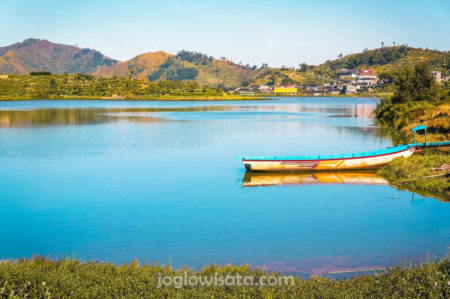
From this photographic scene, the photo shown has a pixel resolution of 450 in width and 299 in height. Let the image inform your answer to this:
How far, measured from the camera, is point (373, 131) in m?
66.8

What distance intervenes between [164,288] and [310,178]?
76.5ft

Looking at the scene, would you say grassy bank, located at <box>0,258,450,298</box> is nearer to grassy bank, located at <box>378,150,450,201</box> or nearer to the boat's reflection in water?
grassy bank, located at <box>378,150,450,201</box>

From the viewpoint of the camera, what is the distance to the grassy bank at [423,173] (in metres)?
27.3

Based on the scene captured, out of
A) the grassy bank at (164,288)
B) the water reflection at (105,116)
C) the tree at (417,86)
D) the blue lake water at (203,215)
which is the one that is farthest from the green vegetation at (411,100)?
the grassy bank at (164,288)

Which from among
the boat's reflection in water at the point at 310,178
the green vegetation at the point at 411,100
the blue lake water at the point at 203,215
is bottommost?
the blue lake water at the point at 203,215

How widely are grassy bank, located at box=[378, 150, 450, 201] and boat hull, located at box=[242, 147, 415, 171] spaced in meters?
0.84

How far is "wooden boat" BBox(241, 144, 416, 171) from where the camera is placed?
111 ft

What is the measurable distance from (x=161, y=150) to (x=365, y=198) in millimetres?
26445

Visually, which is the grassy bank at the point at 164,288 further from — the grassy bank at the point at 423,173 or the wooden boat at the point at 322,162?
the wooden boat at the point at 322,162

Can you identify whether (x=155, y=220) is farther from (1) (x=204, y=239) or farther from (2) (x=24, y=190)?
(2) (x=24, y=190)

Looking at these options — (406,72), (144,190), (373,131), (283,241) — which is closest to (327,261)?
(283,241)

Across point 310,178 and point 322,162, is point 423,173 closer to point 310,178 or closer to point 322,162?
point 322,162

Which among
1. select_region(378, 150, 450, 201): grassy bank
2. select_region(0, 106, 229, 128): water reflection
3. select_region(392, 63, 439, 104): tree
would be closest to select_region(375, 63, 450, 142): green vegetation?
select_region(392, 63, 439, 104): tree

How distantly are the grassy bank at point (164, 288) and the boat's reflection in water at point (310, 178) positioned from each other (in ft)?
63.3
